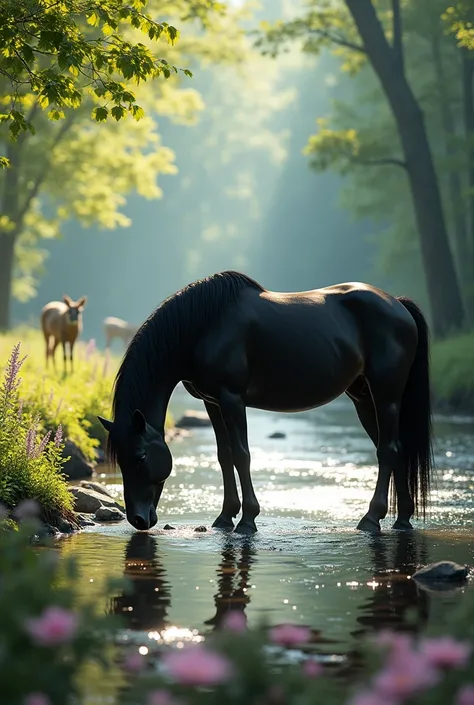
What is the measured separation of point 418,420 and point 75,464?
4.62 metres

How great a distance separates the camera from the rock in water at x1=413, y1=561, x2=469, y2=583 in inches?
302

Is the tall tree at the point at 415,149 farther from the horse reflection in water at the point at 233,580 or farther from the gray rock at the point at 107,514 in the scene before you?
the horse reflection in water at the point at 233,580

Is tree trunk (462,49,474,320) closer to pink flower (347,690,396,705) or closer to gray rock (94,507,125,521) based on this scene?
gray rock (94,507,125,521)

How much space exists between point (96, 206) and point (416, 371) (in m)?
26.9

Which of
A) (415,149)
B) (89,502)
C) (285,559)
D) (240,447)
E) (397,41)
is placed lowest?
(285,559)

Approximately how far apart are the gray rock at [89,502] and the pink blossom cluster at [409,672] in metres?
7.44

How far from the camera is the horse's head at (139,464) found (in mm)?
9438

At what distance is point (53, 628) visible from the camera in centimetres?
388

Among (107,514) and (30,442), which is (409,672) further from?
(107,514)

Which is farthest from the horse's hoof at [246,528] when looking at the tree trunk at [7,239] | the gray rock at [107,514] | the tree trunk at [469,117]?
the tree trunk at [469,117]

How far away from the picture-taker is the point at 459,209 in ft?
120

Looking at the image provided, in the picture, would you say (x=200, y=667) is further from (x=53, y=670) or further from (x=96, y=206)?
(x=96, y=206)

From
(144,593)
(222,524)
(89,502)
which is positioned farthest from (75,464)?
(144,593)

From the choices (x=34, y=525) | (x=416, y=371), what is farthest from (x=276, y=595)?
(x=416, y=371)
